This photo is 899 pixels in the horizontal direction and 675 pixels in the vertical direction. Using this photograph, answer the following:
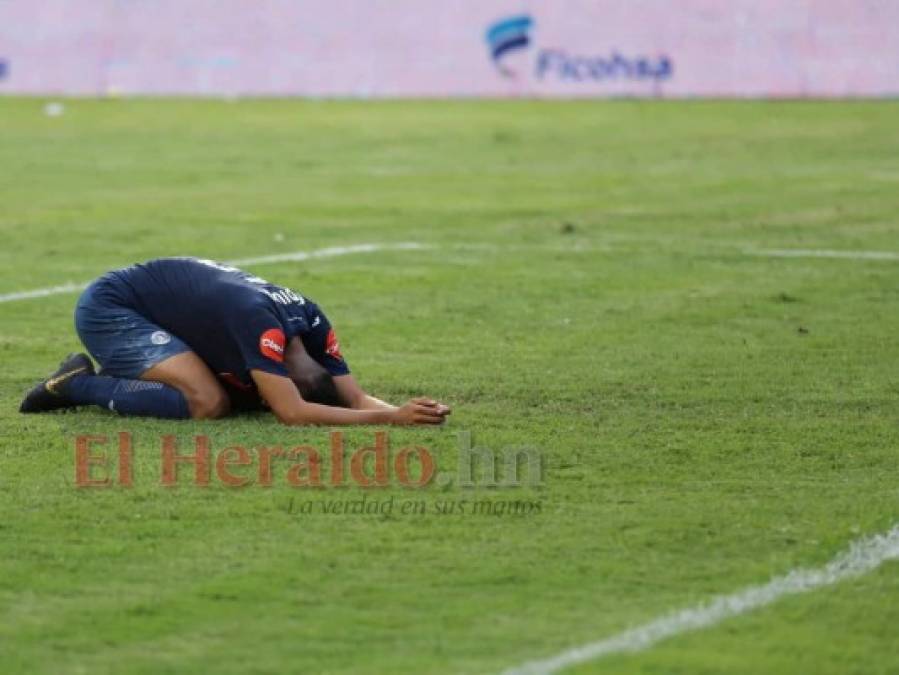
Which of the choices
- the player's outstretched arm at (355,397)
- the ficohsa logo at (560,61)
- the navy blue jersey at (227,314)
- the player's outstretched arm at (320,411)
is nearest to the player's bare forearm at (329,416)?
the player's outstretched arm at (320,411)

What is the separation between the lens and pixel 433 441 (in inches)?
295

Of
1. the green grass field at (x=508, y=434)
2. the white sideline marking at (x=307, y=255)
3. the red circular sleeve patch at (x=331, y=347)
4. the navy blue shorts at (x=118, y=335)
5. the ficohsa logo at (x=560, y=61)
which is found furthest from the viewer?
the ficohsa logo at (x=560, y=61)

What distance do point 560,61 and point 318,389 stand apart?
24.0 m

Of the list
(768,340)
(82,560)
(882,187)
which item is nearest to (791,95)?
(882,187)

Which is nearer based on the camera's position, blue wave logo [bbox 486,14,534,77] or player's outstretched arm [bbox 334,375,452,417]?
player's outstretched arm [bbox 334,375,452,417]

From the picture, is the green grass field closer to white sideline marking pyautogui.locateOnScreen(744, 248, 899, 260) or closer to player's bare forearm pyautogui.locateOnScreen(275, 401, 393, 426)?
player's bare forearm pyautogui.locateOnScreen(275, 401, 393, 426)

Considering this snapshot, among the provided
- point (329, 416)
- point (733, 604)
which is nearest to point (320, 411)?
point (329, 416)

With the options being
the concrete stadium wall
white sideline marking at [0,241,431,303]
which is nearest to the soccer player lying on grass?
white sideline marking at [0,241,431,303]

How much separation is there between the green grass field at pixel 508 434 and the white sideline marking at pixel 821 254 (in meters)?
0.17

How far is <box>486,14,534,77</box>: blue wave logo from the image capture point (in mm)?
31094

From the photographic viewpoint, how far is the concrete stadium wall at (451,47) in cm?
3025

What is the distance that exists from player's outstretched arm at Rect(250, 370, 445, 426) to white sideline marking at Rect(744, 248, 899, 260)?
249 inches

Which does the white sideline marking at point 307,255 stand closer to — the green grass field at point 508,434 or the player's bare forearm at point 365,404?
the green grass field at point 508,434

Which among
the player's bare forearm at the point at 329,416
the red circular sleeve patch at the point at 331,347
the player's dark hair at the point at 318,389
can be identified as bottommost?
the player's bare forearm at the point at 329,416
